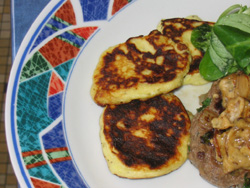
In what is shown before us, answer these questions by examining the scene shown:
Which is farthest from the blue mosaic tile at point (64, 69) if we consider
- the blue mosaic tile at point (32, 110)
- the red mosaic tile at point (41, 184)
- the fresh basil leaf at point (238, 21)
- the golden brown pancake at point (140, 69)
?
the fresh basil leaf at point (238, 21)

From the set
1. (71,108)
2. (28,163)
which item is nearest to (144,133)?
(71,108)

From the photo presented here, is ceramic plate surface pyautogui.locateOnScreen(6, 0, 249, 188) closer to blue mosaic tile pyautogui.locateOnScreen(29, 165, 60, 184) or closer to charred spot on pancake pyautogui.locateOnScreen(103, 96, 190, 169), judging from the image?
blue mosaic tile pyautogui.locateOnScreen(29, 165, 60, 184)

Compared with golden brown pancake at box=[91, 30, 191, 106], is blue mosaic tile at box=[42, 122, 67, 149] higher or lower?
lower

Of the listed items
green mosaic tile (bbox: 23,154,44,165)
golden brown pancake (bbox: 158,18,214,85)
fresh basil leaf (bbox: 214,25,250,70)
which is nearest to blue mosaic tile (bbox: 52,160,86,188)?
green mosaic tile (bbox: 23,154,44,165)

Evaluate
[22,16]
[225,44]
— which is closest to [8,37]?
[22,16]

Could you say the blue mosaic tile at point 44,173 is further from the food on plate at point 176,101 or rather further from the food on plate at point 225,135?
the food on plate at point 225,135

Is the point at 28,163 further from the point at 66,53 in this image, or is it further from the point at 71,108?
the point at 66,53
